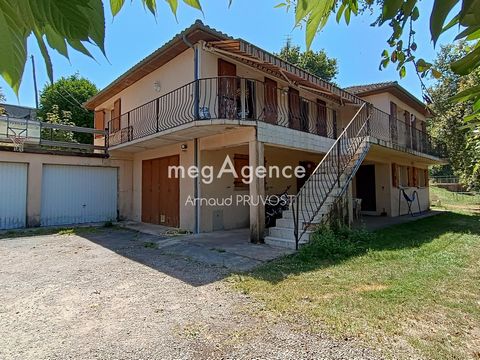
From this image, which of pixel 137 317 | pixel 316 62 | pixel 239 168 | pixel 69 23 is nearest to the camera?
pixel 69 23

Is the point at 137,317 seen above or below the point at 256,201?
below

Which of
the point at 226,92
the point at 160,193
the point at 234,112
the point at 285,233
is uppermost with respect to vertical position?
the point at 226,92

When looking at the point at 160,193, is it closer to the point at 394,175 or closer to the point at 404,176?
the point at 394,175

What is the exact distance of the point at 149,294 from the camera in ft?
15.1

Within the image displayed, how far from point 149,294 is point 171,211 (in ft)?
22.8

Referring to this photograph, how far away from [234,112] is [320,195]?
3762 millimetres

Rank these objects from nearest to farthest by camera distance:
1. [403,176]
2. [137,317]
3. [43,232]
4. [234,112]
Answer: [137,317] < [234,112] < [43,232] < [403,176]

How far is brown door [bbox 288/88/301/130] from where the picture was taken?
1190 cm

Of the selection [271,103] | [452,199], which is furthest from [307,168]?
[452,199]

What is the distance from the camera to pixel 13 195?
1132 cm

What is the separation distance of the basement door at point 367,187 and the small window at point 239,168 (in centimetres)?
821

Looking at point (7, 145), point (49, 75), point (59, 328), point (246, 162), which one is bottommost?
point (59, 328)

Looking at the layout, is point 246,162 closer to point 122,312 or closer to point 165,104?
point 165,104

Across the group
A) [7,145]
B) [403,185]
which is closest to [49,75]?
[7,145]
